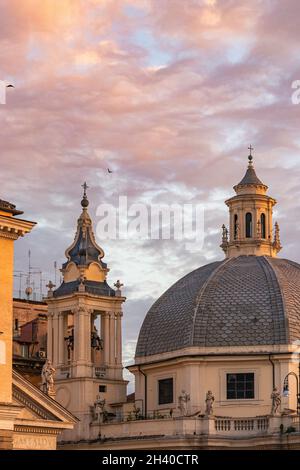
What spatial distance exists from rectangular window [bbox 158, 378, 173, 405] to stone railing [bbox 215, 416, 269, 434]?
531 centimetres

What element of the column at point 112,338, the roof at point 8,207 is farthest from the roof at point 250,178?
the roof at point 8,207

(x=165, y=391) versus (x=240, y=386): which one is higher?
(x=165, y=391)

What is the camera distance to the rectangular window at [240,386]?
336 ft

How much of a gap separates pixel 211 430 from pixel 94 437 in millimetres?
8491

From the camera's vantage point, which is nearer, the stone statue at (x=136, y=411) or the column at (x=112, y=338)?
the stone statue at (x=136, y=411)

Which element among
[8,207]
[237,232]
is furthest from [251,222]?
[8,207]

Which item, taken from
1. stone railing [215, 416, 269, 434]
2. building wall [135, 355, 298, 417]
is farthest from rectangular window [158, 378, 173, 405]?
stone railing [215, 416, 269, 434]

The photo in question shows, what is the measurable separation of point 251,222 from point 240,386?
13.9 meters

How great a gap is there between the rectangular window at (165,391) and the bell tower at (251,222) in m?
10.7

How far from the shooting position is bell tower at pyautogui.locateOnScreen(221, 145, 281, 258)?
11194 cm

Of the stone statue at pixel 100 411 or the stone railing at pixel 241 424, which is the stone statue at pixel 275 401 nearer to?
the stone railing at pixel 241 424

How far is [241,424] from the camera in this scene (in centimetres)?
10044

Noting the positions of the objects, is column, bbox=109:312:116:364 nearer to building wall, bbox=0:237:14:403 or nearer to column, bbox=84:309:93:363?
column, bbox=84:309:93:363

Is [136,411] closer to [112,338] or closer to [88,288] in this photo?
[112,338]
